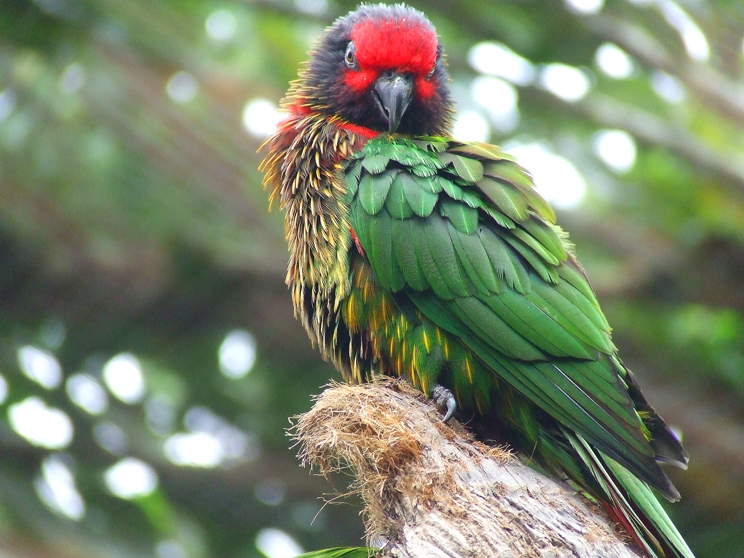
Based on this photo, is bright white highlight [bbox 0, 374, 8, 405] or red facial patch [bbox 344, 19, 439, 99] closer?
red facial patch [bbox 344, 19, 439, 99]

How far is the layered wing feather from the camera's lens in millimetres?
3803

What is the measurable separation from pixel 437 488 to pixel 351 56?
2.81 meters

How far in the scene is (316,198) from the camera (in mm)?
4441

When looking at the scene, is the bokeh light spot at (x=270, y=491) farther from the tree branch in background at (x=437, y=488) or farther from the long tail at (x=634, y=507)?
the long tail at (x=634, y=507)

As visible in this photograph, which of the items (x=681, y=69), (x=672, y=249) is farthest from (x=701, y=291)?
(x=681, y=69)

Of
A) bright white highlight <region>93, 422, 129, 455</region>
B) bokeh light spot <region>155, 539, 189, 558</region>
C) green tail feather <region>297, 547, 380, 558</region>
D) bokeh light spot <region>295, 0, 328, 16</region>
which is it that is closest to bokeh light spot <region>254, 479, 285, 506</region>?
bokeh light spot <region>155, 539, 189, 558</region>

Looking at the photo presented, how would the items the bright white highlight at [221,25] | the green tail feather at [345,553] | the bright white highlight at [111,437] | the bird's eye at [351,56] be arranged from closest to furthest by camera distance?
the green tail feather at [345,553]
the bird's eye at [351,56]
the bright white highlight at [221,25]
the bright white highlight at [111,437]

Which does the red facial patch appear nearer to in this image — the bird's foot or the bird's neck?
the bird's neck

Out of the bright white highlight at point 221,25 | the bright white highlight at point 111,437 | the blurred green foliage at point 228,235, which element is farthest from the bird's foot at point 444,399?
the bright white highlight at point 111,437

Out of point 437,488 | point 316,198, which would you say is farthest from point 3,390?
point 437,488

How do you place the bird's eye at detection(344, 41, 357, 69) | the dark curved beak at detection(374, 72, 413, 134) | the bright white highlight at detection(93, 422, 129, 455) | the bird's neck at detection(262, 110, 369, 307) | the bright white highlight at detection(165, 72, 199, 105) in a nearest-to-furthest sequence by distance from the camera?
1. the bird's neck at detection(262, 110, 369, 307)
2. the dark curved beak at detection(374, 72, 413, 134)
3. the bird's eye at detection(344, 41, 357, 69)
4. the bright white highlight at detection(165, 72, 199, 105)
5. the bright white highlight at detection(93, 422, 129, 455)

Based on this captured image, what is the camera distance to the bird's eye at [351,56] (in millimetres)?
4898

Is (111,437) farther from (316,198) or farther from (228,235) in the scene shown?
(316,198)

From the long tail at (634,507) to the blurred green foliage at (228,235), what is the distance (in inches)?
219
